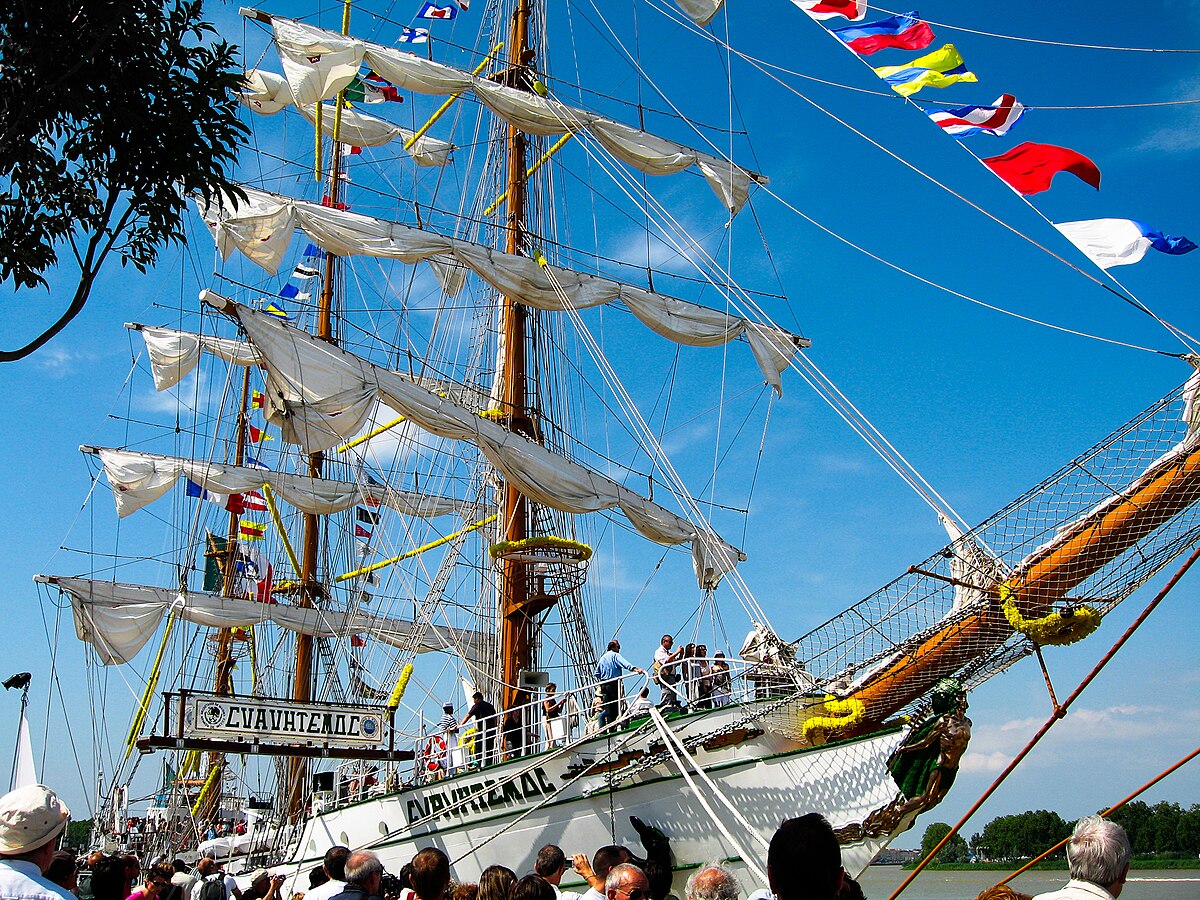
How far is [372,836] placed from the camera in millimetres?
16078

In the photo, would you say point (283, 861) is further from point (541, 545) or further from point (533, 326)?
point (533, 326)

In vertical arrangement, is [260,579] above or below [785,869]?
above

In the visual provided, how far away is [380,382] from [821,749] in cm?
1037

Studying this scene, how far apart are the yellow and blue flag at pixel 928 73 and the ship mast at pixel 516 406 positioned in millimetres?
10120

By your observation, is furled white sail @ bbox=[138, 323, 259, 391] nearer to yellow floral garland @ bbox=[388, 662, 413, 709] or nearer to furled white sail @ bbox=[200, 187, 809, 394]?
furled white sail @ bbox=[200, 187, 809, 394]

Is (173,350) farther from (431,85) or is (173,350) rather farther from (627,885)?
(627,885)

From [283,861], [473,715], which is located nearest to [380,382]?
[473,715]

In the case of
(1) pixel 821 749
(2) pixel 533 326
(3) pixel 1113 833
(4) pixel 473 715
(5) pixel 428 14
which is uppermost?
(5) pixel 428 14

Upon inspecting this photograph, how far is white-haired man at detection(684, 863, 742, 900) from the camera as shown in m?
3.78

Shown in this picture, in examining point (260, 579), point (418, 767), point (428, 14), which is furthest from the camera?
point (260, 579)

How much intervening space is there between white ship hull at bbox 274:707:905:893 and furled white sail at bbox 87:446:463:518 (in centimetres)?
1404

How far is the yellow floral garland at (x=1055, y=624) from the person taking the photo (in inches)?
386

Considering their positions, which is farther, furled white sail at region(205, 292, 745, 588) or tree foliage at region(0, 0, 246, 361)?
furled white sail at region(205, 292, 745, 588)

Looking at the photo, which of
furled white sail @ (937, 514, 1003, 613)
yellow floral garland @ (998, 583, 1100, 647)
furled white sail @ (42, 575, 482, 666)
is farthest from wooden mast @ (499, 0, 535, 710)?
yellow floral garland @ (998, 583, 1100, 647)
